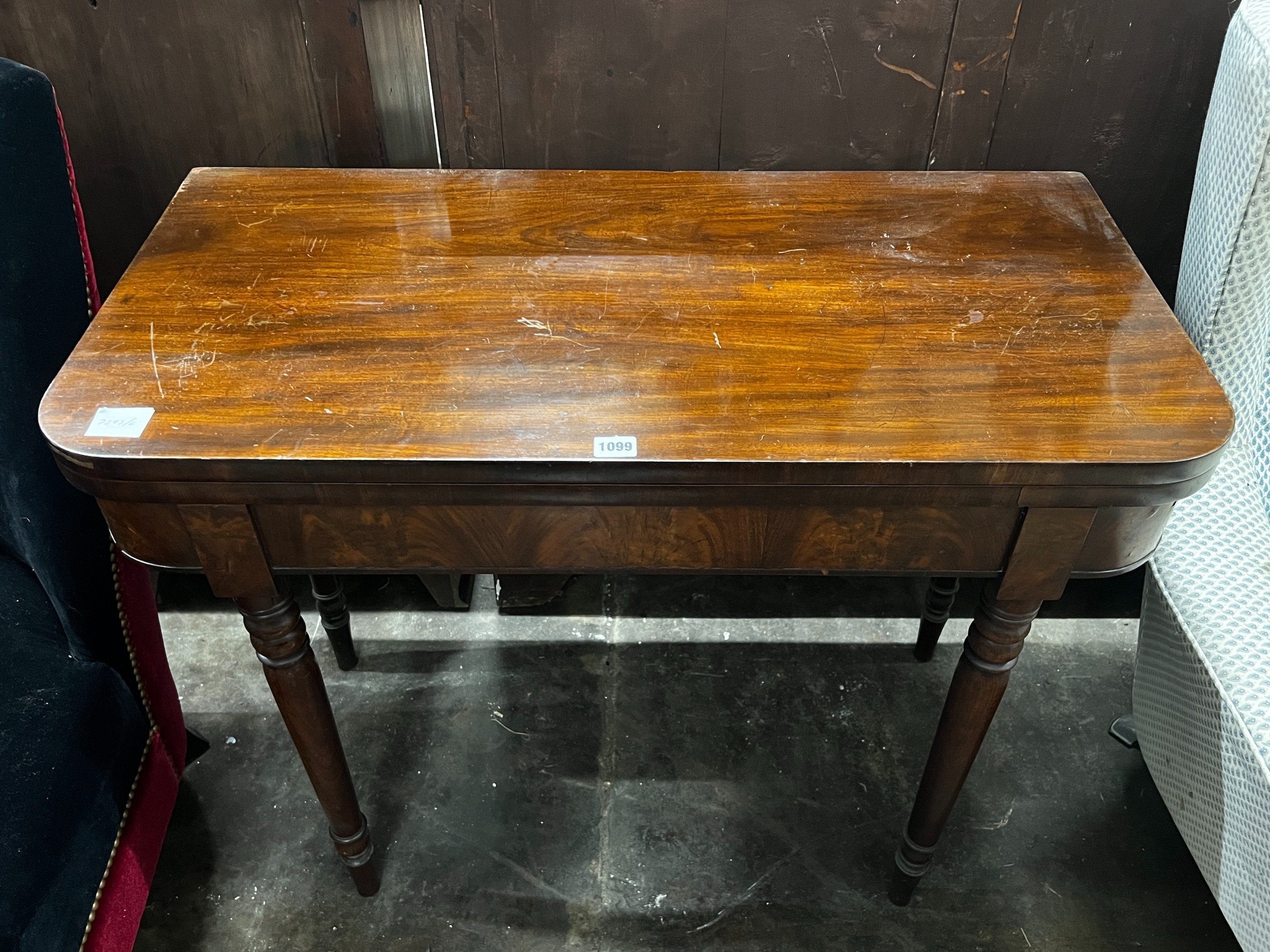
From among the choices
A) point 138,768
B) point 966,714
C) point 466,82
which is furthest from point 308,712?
point 466,82

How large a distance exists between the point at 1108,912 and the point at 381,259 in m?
1.23

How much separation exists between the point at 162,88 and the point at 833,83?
867mm

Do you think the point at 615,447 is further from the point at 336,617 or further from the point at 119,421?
the point at 336,617

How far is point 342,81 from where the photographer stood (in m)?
1.30

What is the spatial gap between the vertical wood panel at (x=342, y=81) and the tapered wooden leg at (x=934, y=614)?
102 centimetres

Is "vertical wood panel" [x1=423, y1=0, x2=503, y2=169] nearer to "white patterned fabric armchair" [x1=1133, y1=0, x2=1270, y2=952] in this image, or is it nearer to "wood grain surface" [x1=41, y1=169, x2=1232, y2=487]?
"wood grain surface" [x1=41, y1=169, x2=1232, y2=487]

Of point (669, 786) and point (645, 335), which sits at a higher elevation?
point (645, 335)

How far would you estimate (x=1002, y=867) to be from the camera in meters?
1.36

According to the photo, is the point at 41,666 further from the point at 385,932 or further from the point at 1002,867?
the point at 1002,867

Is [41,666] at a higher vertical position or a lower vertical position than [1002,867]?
higher

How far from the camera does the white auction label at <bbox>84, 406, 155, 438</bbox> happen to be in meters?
0.82

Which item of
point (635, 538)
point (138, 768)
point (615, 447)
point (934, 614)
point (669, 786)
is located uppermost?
point (615, 447)

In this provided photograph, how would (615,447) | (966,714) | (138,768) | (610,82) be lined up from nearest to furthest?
(615,447) < (966,714) < (138,768) < (610,82)

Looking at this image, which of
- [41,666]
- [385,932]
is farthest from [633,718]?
[41,666]
